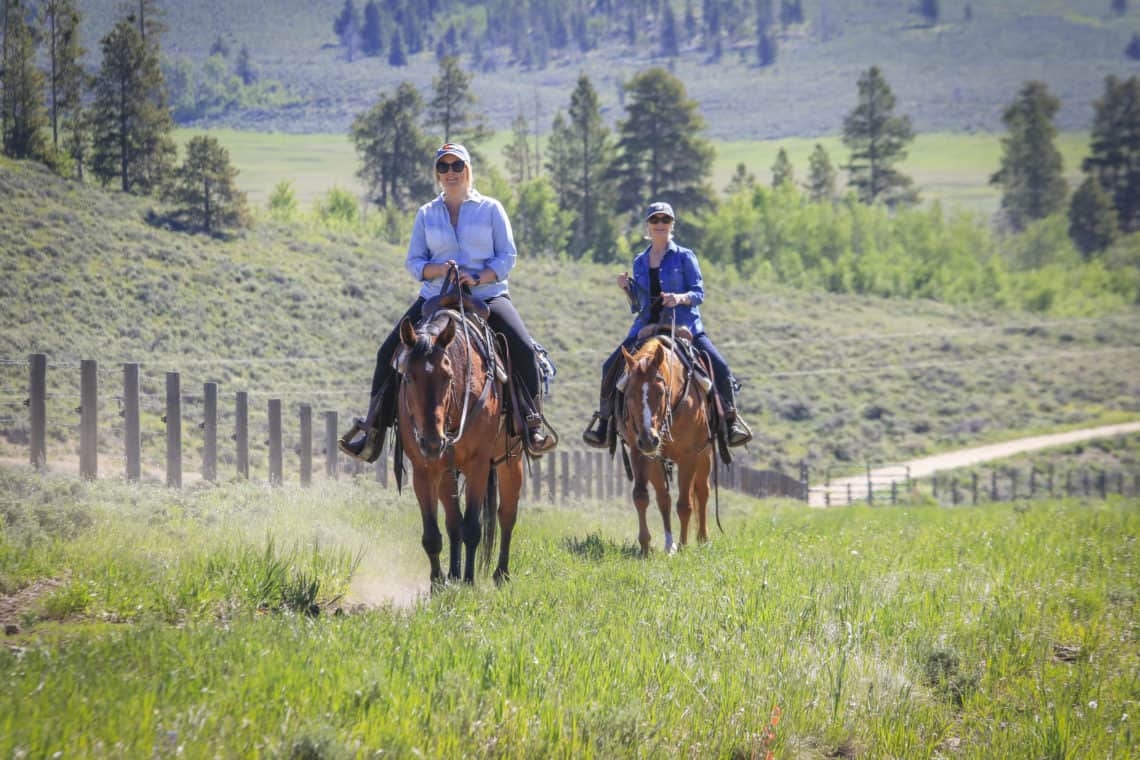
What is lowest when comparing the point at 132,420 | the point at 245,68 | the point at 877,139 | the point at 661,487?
the point at 661,487

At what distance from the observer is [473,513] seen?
979 centimetres

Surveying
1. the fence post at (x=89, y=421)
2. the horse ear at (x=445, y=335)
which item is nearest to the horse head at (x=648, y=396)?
the horse ear at (x=445, y=335)

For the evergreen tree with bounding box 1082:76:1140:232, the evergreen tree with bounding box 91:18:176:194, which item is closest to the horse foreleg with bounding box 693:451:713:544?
the evergreen tree with bounding box 91:18:176:194

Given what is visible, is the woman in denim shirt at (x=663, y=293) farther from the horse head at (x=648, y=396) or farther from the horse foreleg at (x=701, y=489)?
the horse head at (x=648, y=396)

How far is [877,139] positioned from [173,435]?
421 feet

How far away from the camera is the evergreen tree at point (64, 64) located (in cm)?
4619

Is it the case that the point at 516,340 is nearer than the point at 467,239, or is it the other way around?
the point at 467,239

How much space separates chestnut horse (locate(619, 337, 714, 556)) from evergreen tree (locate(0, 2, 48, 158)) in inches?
1489

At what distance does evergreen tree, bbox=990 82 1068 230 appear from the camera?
138 metres

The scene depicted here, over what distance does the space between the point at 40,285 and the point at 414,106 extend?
1867 inches

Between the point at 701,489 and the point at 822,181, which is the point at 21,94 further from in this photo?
the point at 822,181

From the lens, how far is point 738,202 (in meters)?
116

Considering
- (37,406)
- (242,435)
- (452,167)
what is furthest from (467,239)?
(242,435)

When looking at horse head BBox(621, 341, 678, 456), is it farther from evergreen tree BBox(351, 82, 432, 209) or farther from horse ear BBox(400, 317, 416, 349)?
evergreen tree BBox(351, 82, 432, 209)
